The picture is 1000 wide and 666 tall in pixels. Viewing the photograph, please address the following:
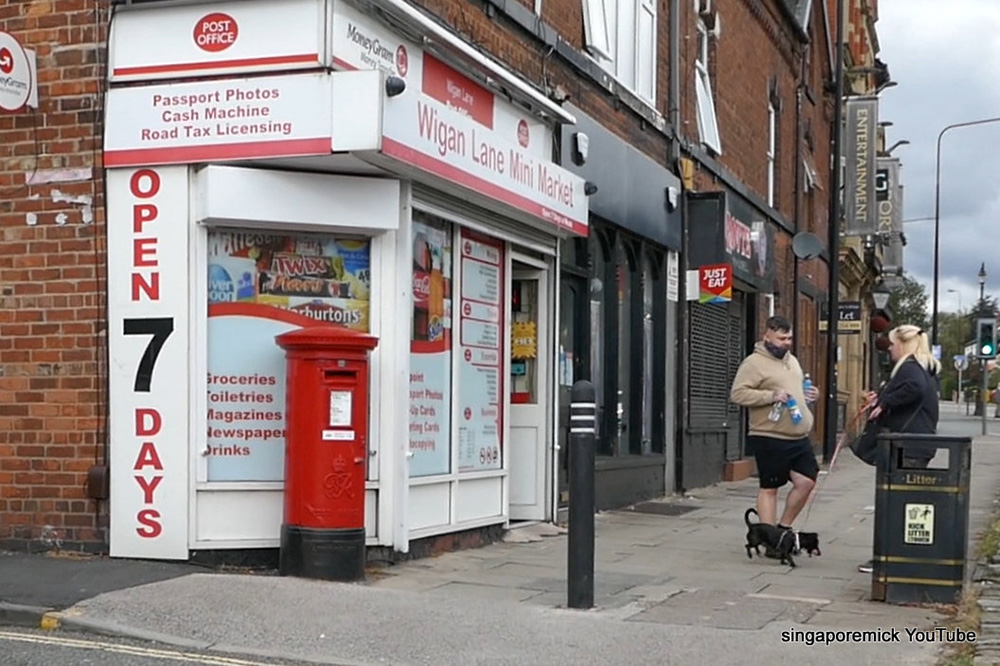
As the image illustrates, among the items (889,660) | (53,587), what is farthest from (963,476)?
(53,587)

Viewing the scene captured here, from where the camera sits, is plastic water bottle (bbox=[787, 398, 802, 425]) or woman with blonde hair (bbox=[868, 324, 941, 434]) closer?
woman with blonde hair (bbox=[868, 324, 941, 434])

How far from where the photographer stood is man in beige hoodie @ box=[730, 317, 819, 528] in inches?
370

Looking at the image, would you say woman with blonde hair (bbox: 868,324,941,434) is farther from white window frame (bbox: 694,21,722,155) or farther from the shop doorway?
white window frame (bbox: 694,21,722,155)

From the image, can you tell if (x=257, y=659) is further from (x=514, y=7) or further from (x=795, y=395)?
(x=514, y=7)

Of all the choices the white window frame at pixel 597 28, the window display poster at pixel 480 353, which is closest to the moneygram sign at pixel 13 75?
the window display poster at pixel 480 353

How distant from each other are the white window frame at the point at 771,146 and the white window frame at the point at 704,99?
4.08m

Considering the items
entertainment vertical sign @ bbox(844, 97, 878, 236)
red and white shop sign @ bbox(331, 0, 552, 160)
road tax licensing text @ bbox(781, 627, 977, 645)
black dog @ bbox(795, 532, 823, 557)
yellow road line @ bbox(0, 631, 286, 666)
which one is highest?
Result: entertainment vertical sign @ bbox(844, 97, 878, 236)

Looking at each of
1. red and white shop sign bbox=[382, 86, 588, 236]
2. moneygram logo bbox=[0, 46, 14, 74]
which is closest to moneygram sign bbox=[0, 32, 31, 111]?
moneygram logo bbox=[0, 46, 14, 74]

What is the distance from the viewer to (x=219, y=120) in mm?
8000

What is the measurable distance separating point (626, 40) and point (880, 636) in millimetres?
8581

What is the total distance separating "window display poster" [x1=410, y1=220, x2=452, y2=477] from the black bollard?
6.25 ft

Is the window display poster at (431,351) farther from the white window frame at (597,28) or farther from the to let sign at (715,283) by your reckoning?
the to let sign at (715,283)

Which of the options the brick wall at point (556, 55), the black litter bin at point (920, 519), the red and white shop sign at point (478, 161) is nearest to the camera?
the black litter bin at point (920, 519)

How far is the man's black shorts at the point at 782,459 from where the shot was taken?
30.9 ft
